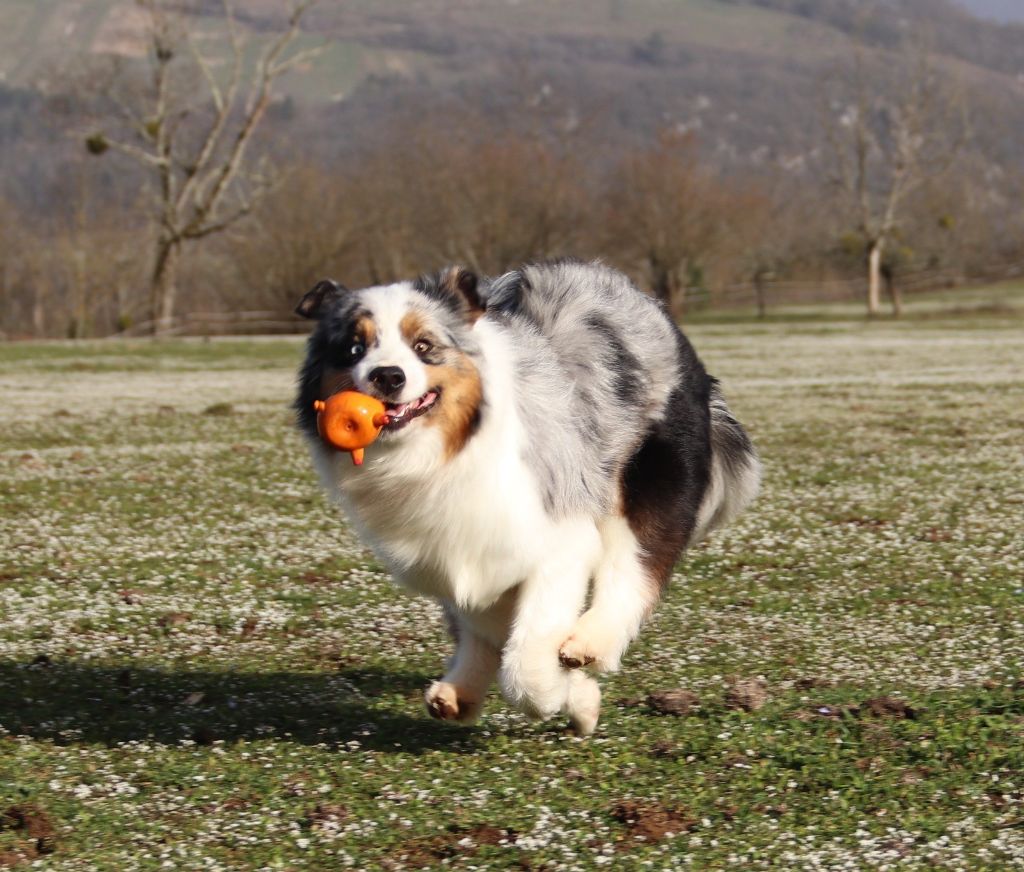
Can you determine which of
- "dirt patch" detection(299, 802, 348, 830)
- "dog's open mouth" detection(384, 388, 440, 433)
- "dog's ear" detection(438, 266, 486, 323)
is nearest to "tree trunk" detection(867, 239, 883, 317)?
"dog's ear" detection(438, 266, 486, 323)

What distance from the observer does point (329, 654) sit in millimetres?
8094

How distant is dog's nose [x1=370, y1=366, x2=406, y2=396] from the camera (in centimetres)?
564

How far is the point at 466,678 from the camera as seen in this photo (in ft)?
21.3

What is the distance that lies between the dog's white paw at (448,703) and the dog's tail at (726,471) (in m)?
1.71

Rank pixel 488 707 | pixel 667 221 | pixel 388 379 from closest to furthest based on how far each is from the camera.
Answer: pixel 388 379
pixel 488 707
pixel 667 221

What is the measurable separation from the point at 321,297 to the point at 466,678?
1.82 m

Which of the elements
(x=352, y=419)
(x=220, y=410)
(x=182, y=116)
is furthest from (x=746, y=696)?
(x=182, y=116)

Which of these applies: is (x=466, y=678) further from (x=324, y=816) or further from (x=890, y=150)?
(x=890, y=150)

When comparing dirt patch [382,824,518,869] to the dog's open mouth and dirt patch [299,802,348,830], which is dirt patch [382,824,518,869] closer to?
dirt patch [299,802,348,830]

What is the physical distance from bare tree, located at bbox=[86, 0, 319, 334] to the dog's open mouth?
44.5m

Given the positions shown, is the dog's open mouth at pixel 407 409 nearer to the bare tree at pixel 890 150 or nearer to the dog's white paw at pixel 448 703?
→ the dog's white paw at pixel 448 703

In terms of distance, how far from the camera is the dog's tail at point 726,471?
7.64 meters

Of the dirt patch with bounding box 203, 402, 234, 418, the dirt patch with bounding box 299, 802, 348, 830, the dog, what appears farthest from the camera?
the dirt patch with bounding box 203, 402, 234, 418

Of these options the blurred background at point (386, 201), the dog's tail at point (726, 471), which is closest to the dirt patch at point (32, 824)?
the dog's tail at point (726, 471)
